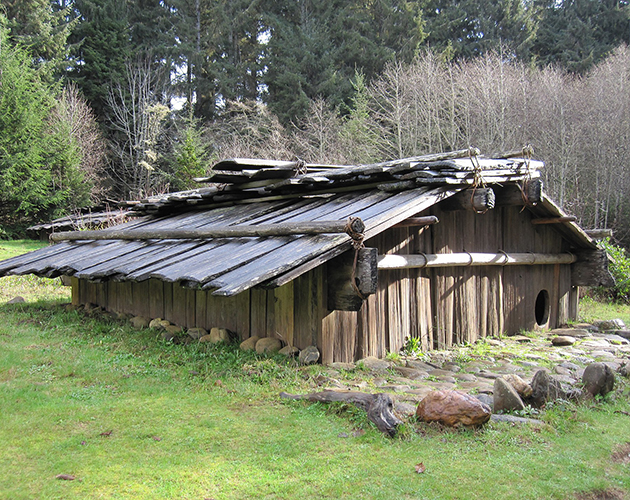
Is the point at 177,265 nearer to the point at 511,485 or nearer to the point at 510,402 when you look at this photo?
the point at 510,402

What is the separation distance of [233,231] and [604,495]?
5.67 m

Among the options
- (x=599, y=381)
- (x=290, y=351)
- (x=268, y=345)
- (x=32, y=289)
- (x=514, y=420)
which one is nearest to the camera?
(x=514, y=420)

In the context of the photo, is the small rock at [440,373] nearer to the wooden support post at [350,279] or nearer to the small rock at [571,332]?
the wooden support post at [350,279]

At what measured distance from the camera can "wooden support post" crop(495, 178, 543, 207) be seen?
8.48m

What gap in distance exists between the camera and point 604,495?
12.0 feet

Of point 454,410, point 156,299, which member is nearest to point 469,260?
point 454,410

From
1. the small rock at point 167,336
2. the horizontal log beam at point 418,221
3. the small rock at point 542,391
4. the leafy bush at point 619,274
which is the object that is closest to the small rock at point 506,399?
the small rock at point 542,391

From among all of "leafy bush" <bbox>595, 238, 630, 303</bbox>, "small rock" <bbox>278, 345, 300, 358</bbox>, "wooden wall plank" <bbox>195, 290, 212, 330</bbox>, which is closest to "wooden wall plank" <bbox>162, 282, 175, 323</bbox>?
"wooden wall plank" <bbox>195, 290, 212, 330</bbox>

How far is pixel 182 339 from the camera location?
805 cm

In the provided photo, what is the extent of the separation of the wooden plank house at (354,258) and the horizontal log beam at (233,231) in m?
0.02

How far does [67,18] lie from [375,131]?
71.9 ft

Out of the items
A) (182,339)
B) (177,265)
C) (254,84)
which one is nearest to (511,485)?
(177,265)

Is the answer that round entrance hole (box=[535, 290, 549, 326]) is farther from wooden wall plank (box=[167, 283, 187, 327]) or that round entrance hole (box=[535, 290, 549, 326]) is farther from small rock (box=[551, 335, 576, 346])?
wooden wall plank (box=[167, 283, 187, 327])

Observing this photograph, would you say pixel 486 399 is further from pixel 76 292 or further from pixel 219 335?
pixel 76 292
